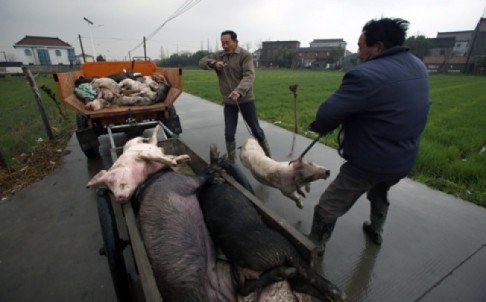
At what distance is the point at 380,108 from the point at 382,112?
0.04m

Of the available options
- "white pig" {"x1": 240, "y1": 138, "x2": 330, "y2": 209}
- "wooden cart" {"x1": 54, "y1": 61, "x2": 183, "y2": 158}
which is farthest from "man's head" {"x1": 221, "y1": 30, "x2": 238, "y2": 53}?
"white pig" {"x1": 240, "y1": 138, "x2": 330, "y2": 209}

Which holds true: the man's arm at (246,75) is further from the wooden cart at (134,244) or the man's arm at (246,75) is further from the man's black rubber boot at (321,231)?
the man's black rubber boot at (321,231)

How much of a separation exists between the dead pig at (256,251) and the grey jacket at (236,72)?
2417 mm

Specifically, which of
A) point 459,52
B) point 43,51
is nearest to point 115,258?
point 459,52

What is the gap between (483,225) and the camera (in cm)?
292

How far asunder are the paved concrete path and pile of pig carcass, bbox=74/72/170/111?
5.85 ft

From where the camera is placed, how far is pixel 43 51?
60500 mm

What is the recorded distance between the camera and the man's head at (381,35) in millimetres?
1793

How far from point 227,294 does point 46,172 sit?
14.8 ft

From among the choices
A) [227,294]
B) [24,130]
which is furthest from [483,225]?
[24,130]

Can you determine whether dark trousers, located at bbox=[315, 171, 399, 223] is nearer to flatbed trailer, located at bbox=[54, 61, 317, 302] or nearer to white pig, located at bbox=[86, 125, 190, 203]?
flatbed trailer, located at bbox=[54, 61, 317, 302]

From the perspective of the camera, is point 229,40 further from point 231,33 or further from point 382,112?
point 382,112

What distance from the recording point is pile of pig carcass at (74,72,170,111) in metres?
4.98

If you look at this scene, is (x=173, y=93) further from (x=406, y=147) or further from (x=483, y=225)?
(x=483, y=225)
